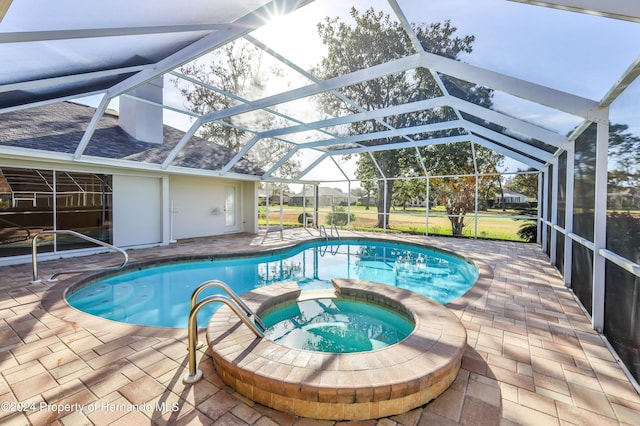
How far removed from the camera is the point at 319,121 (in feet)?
26.4

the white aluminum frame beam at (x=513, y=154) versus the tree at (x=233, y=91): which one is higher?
the tree at (x=233, y=91)

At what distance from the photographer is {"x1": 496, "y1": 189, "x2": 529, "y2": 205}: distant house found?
12.0 m

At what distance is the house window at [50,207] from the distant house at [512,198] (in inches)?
592

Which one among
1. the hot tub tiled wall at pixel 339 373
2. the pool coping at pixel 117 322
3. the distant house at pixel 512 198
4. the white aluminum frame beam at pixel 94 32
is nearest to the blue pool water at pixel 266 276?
the pool coping at pixel 117 322

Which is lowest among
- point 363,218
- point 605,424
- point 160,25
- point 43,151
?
point 605,424

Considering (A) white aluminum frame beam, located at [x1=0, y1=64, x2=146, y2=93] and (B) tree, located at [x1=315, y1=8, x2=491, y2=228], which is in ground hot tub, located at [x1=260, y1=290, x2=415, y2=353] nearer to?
(B) tree, located at [x1=315, y1=8, x2=491, y2=228]

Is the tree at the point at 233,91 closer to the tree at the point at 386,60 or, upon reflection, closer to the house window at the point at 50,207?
the tree at the point at 386,60

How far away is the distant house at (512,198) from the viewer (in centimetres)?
1205

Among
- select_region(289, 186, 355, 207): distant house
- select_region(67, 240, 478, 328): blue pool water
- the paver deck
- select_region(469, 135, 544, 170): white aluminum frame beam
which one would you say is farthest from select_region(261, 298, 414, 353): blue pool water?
select_region(289, 186, 355, 207): distant house

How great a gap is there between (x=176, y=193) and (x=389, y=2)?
10.1 metres

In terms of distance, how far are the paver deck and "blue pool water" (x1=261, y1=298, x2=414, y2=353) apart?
107 cm

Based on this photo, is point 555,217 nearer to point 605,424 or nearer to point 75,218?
point 605,424

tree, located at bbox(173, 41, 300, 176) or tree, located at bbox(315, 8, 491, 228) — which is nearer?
tree, located at bbox(315, 8, 491, 228)

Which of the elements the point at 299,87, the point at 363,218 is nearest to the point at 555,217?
the point at 299,87
